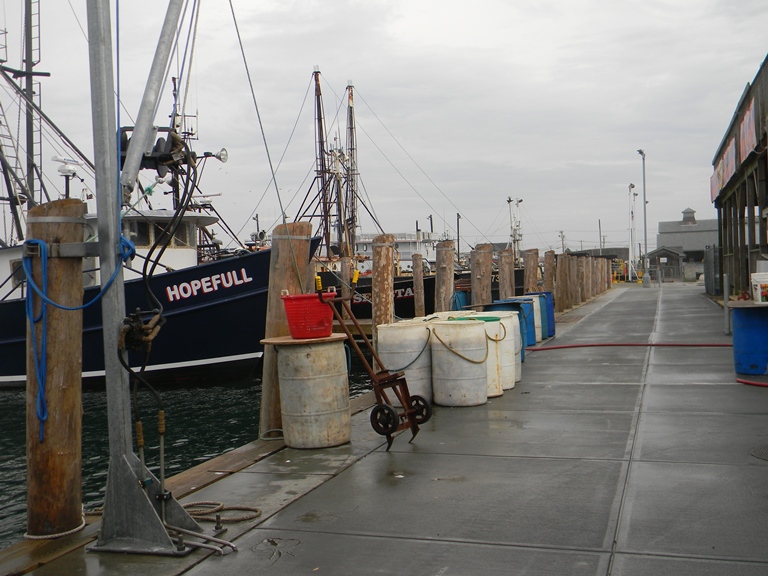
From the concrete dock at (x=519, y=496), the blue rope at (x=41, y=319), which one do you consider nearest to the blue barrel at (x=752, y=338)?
the concrete dock at (x=519, y=496)

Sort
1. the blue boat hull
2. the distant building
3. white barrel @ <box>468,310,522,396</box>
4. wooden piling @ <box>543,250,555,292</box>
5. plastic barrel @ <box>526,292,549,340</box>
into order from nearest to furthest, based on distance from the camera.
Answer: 1. white barrel @ <box>468,310,522,396</box>
2. plastic barrel @ <box>526,292,549,340</box>
3. the blue boat hull
4. wooden piling @ <box>543,250,555,292</box>
5. the distant building

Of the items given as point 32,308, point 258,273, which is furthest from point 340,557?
point 258,273

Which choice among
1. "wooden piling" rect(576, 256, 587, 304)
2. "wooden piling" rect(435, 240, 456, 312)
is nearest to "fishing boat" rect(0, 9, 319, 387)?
"wooden piling" rect(435, 240, 456, 312)

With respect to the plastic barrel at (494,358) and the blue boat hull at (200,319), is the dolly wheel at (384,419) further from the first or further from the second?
the blue boat hull at (200,319)

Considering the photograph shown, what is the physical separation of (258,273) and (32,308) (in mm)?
12515

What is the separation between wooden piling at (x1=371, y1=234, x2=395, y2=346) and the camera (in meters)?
12.9

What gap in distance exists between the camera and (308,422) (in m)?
6.80

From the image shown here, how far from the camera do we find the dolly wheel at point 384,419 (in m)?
6.68

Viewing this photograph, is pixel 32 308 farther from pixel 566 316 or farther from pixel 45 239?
pixel 566 316

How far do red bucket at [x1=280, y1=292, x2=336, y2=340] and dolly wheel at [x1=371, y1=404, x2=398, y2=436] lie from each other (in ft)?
2.70

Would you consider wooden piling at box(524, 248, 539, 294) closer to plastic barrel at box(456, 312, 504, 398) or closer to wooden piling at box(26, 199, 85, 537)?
plastic barrel at box(456, 312, 504, 398)

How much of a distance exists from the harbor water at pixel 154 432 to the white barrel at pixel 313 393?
9.99ft

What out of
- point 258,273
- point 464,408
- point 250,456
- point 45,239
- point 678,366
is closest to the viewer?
point 45,239

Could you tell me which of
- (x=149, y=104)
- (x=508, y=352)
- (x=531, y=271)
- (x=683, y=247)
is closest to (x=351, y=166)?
(x=531, y=271)
